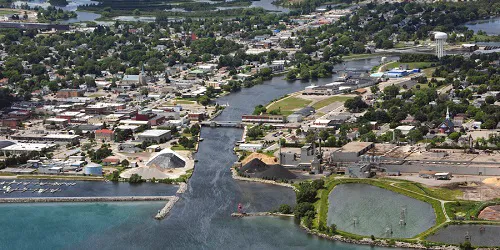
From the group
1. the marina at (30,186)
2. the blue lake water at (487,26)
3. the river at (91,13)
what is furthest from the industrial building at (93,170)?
the river at (91,13)

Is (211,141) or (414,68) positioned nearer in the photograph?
(211,141)

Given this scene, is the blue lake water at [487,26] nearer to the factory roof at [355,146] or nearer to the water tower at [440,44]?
the water tower at [440,44]

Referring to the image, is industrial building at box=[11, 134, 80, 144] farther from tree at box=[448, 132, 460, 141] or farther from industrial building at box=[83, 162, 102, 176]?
tree at box=[448, 132, 460, 141]

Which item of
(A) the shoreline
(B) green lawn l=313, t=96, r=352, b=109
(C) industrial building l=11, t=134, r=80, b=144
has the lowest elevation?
(B) green lawn l=313, t=96, r=352, b=109

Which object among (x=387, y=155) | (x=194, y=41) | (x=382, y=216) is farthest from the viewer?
(x=194, y=41)

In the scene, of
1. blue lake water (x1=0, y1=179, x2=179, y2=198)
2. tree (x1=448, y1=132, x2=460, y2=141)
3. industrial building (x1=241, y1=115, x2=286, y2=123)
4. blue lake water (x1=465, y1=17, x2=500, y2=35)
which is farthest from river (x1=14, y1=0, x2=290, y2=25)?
blue lake water (x1=0, y1=179, x2=179, y2=198)

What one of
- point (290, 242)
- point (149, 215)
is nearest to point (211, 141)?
point (149, 215)

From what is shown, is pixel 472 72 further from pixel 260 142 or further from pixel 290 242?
pixel 290 242

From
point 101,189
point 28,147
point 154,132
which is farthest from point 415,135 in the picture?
point 28,147
